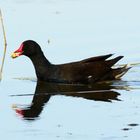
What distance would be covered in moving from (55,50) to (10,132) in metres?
5.69

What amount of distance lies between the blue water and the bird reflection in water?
0.35ft

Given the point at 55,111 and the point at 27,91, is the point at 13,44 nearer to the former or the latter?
the point at 27,91

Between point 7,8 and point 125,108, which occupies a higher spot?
point 7,8

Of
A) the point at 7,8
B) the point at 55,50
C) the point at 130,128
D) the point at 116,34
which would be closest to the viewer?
the point at 130,128

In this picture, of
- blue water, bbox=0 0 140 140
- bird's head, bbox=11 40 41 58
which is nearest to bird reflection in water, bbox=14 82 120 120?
blue water, bbox=0 0 140 140

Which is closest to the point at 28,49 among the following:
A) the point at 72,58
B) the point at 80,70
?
the point at 72,58

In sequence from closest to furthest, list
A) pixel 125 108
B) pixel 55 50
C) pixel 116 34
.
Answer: pixel 125 108
pixel 55 50
pixel 116 34

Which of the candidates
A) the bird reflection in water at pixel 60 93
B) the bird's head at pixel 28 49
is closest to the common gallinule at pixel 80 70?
the bird's head at pixel 28 49

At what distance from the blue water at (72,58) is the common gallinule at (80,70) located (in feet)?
0.72

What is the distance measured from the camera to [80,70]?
14977 millimetres

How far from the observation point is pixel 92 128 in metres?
11.0

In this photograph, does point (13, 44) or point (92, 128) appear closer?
point (92, 128)

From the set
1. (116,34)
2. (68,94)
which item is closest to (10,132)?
(68,94)

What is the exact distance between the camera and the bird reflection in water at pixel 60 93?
12.3 metres
